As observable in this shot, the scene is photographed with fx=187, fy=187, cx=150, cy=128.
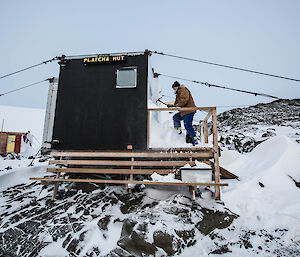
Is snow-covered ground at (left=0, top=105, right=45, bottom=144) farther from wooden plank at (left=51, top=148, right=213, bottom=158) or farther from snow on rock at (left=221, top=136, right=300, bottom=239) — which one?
snow on rock at (left=221, top=136, right=300, bottom=239)

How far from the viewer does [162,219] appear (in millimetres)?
5094

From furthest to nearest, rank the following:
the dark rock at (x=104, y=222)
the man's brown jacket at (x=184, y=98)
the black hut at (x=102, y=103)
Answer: the black hut at (x=102, y=103) < the man's brown jacket at (x=184, y=98) < the dark rock at (x=104, y=222)

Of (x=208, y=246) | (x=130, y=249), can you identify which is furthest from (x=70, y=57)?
(x=208, y=246)

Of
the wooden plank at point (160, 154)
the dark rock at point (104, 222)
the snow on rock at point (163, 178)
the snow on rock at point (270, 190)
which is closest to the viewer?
the snow on rock at point (270, 190)

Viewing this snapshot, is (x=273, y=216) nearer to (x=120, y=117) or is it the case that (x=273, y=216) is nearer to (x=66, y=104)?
(x=120, y=117)

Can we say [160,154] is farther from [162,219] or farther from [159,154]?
[162,219]

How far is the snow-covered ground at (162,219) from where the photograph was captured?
14.3 feet

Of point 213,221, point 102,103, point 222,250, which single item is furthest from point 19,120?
point 222,250

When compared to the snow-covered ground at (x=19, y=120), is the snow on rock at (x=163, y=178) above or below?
below

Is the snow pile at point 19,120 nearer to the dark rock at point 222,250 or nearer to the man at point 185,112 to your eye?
the man at point 185,112

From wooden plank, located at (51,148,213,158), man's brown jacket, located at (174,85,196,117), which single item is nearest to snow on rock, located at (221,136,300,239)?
wooden plank, located at (51,148,213,158)

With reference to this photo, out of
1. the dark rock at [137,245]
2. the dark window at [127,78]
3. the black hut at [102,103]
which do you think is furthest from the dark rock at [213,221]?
the dark window at [127,78]

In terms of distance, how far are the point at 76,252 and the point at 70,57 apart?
22.8 feet

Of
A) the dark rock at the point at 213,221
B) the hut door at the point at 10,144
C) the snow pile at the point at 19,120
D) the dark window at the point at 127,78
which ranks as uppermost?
the snow pile at the point at 19,120
